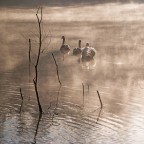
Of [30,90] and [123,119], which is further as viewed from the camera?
[30,90]

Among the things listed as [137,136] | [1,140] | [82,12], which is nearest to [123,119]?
[137,136]

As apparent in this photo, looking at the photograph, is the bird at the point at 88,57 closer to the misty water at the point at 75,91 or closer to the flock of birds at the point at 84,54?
the flock of birds at the point at 84,54

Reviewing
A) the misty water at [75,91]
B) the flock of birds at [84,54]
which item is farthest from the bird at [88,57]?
the misty water at [75,91]

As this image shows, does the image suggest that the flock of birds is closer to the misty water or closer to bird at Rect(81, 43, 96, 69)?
bird at Rect(81, 43, 96, 69)

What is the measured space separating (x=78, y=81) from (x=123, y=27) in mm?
Result: 7844

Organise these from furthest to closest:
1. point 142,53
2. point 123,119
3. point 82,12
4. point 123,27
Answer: point 82,12 < point 123,27 < point 142,53 < point 123,119

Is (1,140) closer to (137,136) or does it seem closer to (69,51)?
(137,136)

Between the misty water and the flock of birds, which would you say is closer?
the misty water

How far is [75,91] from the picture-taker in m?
11.5

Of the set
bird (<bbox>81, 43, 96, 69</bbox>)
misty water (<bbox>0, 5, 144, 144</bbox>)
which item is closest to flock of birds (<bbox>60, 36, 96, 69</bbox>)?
bird (<bbox>81, 43, 96, 69</bbox>)

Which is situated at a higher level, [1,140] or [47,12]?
[47,12]

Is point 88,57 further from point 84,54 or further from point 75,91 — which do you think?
point 75,91

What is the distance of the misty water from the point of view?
8883 mm

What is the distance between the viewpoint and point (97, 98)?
430 inches
